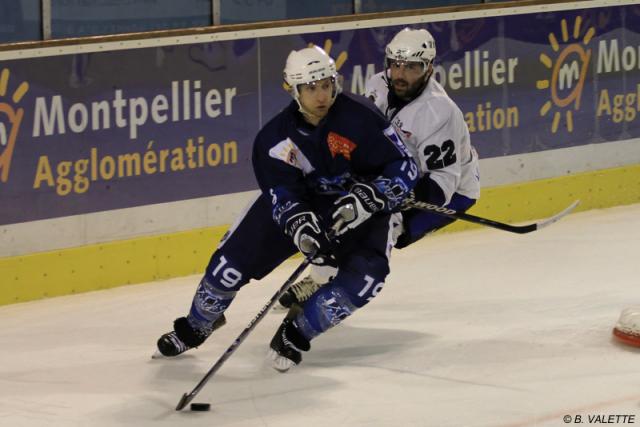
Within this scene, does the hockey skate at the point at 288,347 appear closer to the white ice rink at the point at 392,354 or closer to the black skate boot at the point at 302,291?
the white ice rink at the point at 392,354

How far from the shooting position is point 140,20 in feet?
20.4

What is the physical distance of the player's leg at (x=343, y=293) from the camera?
4.75 m

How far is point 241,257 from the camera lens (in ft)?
15.9

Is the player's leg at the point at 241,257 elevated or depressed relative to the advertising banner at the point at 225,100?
depressed

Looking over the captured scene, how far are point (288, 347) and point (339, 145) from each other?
678mm

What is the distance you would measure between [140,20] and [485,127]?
75.3 inches

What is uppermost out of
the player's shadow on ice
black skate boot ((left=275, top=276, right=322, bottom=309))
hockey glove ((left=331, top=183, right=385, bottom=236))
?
hockey glove ((left=331, top=183, right=385, bottom=236))

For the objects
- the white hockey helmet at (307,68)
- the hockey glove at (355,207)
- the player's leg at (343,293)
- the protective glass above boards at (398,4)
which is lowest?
the player's leg at (343,293)

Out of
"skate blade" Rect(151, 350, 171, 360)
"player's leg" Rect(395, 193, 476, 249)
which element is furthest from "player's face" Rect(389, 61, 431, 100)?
"skate blade" Rect(151, 350, 171, 360)

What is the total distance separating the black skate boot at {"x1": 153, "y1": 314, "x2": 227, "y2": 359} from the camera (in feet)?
16.5

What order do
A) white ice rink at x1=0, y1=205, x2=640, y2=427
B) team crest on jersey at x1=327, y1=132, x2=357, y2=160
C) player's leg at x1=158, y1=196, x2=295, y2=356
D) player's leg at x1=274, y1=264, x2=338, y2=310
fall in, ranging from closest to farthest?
white ice rink at x1=0, y1=205, x2=640, y2=427
team crest on jersey at x1=327, y1=132, x2=357, y2=160
player's leg at x1=158, y1=196, x2=295, y2=356
player's leg at x1=274, y1=264, x2=338, y2=310

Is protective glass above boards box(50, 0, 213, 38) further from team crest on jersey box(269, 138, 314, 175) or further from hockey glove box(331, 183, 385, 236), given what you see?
hockey glove box(331, 183, 385, 236)

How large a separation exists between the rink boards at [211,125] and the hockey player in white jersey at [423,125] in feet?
4.04

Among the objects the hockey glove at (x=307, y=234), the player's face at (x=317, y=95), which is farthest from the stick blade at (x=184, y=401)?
the player's face at (x=317, y=95)
